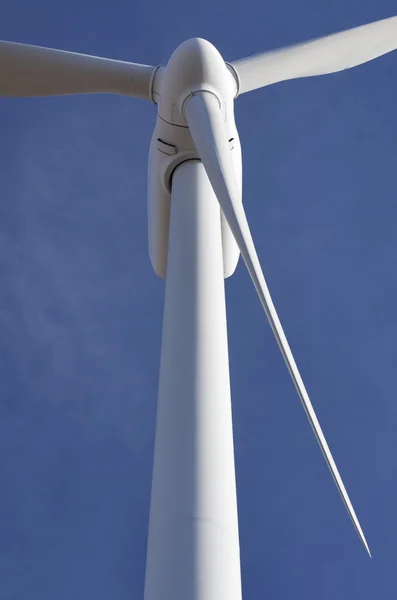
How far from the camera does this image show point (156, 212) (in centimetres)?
1438

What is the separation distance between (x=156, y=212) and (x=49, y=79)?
3260mm

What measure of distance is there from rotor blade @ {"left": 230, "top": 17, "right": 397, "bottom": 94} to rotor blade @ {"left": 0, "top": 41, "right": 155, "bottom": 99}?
1908 mm

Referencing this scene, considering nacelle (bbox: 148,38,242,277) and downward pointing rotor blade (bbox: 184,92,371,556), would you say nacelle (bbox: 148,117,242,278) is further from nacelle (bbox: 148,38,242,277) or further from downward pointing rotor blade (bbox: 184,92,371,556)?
downward pointing rotor blade (bbox: 184,92,371,556)

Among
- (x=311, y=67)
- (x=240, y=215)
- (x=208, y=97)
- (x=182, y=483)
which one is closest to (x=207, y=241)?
(x=240, y=215)

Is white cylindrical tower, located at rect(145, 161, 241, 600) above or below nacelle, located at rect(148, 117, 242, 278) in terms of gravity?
below

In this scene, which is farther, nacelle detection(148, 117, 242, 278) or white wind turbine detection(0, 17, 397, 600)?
nacelle detection(148, 117, 242, 278)

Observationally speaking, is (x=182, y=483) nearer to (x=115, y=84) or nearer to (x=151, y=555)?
(x=151, y=555)

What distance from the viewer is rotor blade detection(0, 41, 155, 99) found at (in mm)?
14508

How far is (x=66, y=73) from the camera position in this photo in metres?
14.6

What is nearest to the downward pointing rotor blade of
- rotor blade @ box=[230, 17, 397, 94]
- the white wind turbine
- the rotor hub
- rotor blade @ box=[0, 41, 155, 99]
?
the white wind turbine

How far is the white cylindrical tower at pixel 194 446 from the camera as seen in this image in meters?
7.16

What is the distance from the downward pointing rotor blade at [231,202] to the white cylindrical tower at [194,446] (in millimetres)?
813

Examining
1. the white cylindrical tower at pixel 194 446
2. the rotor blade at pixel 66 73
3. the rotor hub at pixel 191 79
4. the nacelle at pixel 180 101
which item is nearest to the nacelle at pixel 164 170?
the nacelle at pixel 180 101

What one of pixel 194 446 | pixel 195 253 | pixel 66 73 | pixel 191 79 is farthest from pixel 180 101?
pixel 194 446
